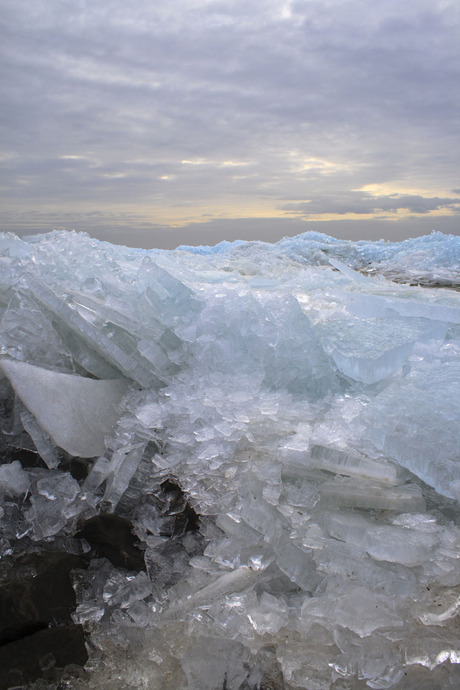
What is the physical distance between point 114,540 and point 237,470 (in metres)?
0.62

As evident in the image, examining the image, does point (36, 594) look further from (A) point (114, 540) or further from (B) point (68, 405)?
(B) point (68, 405)

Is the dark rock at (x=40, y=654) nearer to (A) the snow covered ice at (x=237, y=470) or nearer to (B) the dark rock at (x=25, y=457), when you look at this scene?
(A) the snow covered ice at (x=237, y=470)

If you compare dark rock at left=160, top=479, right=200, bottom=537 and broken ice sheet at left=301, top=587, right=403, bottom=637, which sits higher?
dark rock at left=160, top=479, right=200, bottom=537

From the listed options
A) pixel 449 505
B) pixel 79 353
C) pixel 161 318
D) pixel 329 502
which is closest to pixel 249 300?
pixel 161 318

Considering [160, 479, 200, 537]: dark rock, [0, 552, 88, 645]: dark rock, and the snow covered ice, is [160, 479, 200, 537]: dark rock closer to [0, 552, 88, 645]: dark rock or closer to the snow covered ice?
the snow covered ice

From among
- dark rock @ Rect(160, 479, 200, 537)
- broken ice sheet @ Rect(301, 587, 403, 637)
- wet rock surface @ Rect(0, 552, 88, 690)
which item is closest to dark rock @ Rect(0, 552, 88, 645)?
wet rock surface @ Rect(0, 552, 88, 690)

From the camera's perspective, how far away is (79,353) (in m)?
2.97

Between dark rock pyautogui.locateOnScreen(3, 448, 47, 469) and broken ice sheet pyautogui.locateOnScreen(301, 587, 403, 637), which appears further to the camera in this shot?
dark rock pyautogui.locateOnScreen(3, 448, 47, 469)

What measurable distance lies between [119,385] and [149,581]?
3.91 feet

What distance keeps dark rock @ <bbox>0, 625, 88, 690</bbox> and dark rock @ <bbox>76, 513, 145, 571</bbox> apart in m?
0.31

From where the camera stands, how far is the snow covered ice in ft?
5.49

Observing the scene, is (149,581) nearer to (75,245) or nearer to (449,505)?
(449,505)

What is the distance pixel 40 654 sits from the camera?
5.58 feet

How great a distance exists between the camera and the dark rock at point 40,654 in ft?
5.34
